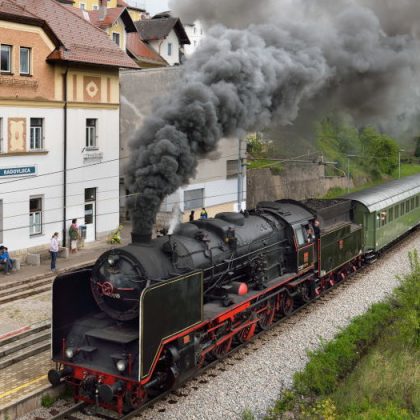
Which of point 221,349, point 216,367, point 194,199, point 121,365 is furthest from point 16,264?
point 194,199

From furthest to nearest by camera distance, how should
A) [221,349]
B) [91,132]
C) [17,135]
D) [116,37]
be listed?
[116,37] → [91,132] → [17,135] → [221,349]

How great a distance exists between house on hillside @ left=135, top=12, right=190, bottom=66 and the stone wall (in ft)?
34.9

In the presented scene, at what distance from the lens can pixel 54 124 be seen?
19.4 metres

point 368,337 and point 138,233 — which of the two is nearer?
point 138,233

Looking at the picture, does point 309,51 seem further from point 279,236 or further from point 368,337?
point 368,337

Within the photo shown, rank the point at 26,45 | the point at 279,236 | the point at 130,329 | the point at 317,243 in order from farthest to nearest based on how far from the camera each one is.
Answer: the point at 26,45 < the point at 317,243 < the point at 279,236 < the point at 130,329

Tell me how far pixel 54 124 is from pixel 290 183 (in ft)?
58.4

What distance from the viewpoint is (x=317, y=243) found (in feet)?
48.0

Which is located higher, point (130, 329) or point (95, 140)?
point (95, 140)

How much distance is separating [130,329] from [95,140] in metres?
13.0

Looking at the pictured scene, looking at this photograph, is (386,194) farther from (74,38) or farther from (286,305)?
(74,38)

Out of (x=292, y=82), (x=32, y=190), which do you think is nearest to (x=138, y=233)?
(x=292, y=82)

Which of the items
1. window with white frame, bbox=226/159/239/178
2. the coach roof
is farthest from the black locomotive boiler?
window with white frame, bbox=226/159/239/178

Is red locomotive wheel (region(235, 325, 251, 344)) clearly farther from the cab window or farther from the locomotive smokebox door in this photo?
the cab window
